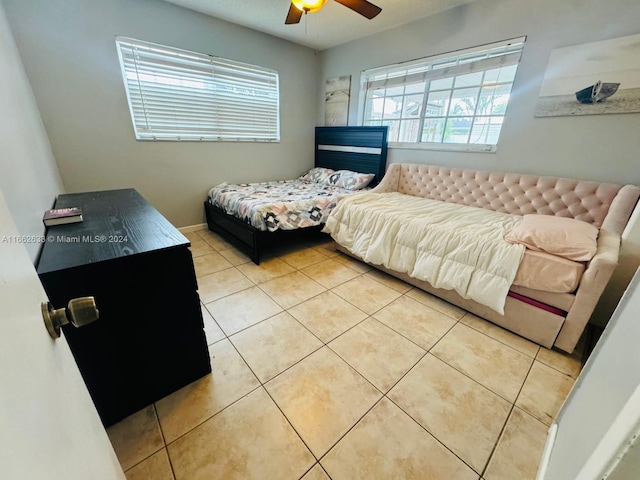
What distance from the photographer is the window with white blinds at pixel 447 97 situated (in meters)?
2.50

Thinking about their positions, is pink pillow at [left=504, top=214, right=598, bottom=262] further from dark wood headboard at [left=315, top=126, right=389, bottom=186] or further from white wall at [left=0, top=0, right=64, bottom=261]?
white wall at [left=0, top=0, right=64, bottom=261]

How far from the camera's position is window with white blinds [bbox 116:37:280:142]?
2.72 meters

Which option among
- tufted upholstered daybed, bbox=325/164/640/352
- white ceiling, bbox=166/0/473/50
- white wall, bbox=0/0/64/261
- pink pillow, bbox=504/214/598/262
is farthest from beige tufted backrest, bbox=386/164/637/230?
white wall, bbox=0/0/64/261

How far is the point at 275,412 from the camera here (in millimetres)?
1229

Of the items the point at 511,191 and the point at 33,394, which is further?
the point at 511,191

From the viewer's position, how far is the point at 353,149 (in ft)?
12.3

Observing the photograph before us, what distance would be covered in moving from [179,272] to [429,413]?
1.37 metres

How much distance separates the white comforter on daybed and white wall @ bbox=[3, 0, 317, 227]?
1890mm

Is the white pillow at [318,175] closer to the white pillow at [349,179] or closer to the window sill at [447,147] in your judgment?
the white pillow at [349,179]

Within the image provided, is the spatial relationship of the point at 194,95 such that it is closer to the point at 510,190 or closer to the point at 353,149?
the point at 353,149

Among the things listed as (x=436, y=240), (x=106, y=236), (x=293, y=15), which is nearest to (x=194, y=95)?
(x=293, y=15)

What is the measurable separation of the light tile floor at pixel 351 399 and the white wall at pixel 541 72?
1.61 m

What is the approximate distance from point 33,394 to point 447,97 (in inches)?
141

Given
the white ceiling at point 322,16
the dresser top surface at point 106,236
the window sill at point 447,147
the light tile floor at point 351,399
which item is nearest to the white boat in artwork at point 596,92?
the window sill at point 447,147
